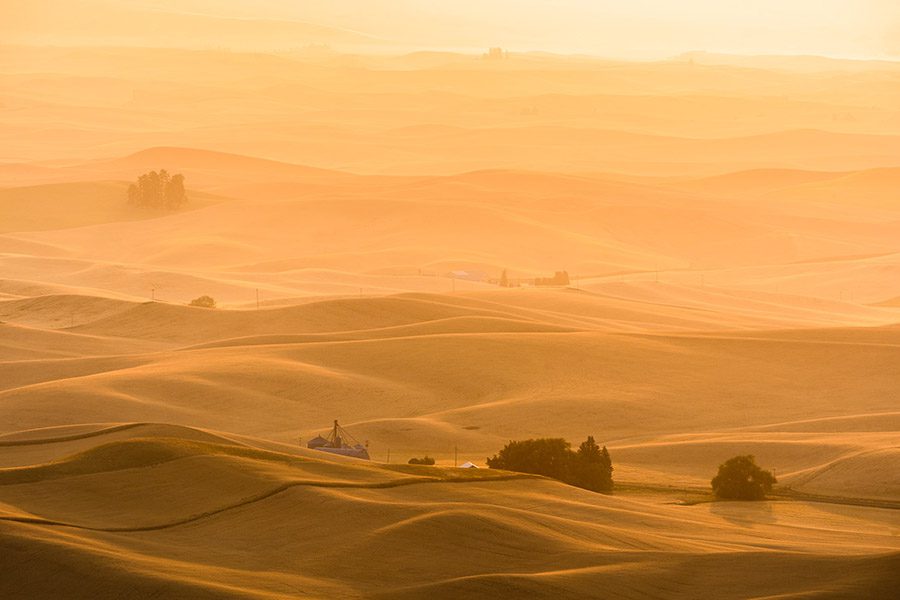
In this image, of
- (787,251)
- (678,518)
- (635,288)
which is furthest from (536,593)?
(787,251)

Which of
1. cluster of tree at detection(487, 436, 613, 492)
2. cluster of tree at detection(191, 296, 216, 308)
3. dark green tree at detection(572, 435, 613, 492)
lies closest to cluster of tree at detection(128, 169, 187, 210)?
cluster of tree at detection(191, 296, 216, 308)

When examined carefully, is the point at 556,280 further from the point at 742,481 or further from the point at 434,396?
the point at 742,481

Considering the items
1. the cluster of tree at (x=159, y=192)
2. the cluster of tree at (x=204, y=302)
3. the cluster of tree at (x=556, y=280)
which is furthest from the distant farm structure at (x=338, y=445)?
the cluster of tree at (x=159, y=192)

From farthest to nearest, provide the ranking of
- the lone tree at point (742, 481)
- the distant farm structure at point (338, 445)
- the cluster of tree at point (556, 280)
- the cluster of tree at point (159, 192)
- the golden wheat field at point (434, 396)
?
the cluster of tree at point (159, 192)
the cluster of tree at point (556, 280)
the distant farm structure at point (338, 445)
the lone tree at point (742, 481)
the golden wheat field at point (434, 396)

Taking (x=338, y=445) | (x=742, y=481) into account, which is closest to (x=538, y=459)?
(x=742, y=481)

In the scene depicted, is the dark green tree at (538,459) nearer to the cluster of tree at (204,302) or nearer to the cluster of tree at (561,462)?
the cluster of tree at (561,462)

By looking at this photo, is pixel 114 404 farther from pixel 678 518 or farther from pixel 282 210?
pixel 282 210
